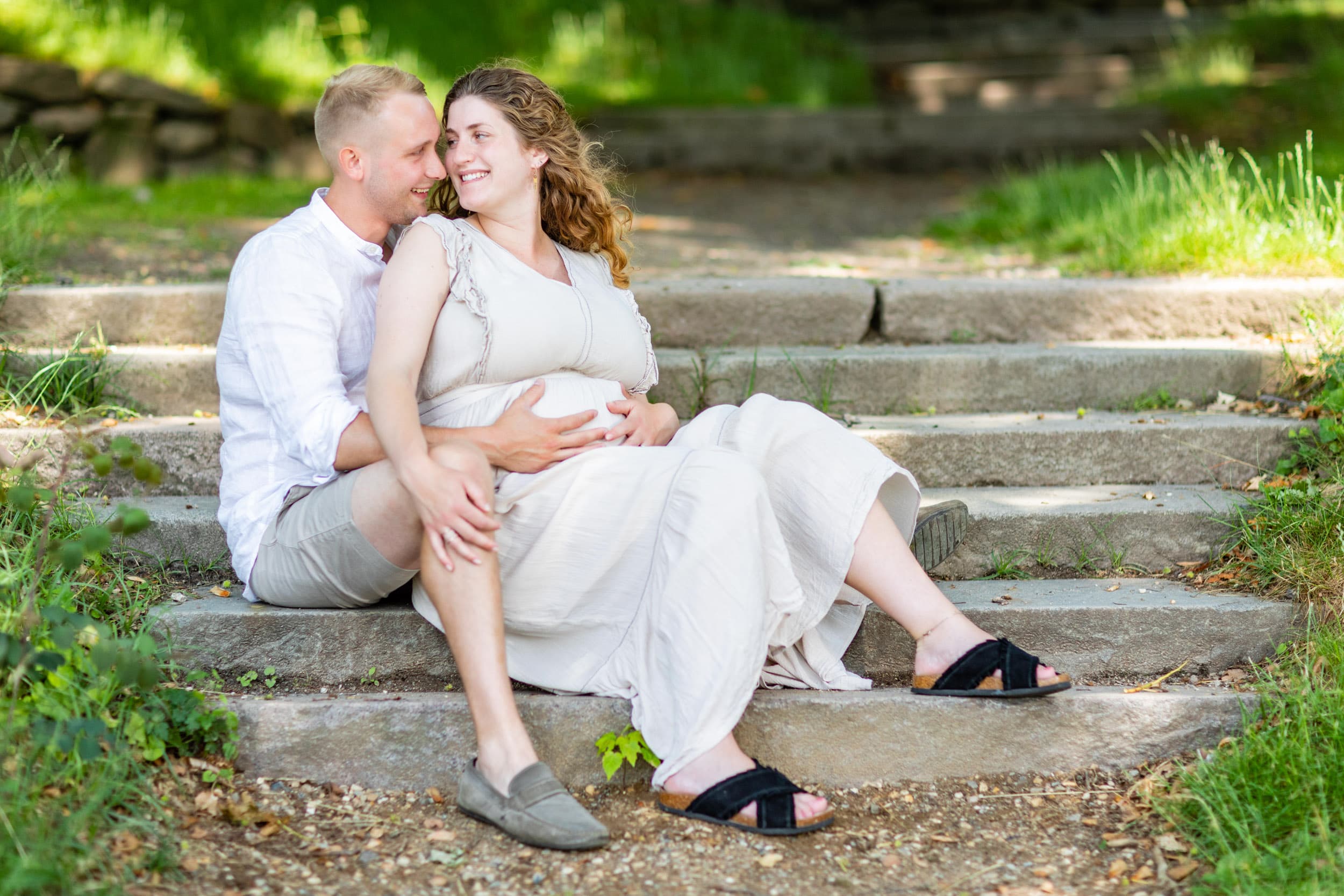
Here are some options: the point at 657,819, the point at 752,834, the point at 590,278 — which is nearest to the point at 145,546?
the point at 590,278

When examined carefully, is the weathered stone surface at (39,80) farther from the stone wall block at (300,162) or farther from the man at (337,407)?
the man at (337,407)

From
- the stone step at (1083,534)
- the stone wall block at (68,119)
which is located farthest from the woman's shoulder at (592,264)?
the stone wall block at (68,119)

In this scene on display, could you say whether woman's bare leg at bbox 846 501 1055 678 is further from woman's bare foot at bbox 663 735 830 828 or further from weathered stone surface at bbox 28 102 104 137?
weathered stone surface at bbox 28 102 104 137

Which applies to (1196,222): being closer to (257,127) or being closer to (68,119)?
(257,127)

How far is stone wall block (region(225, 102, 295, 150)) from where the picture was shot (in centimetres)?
605

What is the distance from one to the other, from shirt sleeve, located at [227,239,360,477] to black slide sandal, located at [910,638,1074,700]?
1.27 m

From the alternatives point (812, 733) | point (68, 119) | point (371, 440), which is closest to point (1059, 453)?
point (812, 733)

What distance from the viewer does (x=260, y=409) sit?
2383mm

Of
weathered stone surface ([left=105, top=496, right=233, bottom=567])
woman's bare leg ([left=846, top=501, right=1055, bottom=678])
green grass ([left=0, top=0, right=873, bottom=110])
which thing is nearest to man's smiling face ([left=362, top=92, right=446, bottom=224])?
weathered stone surface ([left=105, top=496, right=233, bottom=567])

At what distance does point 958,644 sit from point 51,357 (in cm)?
232

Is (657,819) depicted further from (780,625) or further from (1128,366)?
(1128,366)

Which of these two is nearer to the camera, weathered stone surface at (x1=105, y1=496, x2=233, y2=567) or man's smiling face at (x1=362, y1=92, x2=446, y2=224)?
man's smiling face at (x1=362, y1=92, x2=446, y2=224)

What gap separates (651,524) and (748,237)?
10.0 feet

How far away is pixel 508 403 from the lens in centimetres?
234
